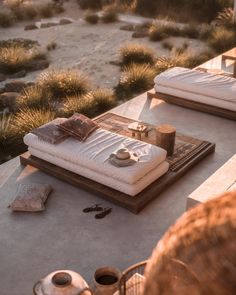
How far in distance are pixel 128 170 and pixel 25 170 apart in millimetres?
1630

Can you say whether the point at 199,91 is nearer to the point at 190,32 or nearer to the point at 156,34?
the point at 156,34

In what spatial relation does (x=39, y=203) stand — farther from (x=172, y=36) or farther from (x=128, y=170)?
(x=172, y=36)

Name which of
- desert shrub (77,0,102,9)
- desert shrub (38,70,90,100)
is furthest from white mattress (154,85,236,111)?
desert shrub (77,0,102,9)

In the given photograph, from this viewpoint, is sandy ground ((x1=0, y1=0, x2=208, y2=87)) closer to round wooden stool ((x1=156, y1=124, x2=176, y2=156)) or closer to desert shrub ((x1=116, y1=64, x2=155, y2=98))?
desert shrub ((x1=116, y1=64, x2=155, y2=98))

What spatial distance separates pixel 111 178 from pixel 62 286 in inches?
83.2

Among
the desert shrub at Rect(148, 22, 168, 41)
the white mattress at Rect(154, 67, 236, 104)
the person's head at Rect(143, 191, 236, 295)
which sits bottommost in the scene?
the desert shrub at Rect(148, 22, 168, 41)

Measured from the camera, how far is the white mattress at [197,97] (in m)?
6.86

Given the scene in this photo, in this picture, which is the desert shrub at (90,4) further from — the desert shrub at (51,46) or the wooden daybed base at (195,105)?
the wooden daybed base at (195,105)

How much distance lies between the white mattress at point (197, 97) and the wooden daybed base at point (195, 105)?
0.16 ft

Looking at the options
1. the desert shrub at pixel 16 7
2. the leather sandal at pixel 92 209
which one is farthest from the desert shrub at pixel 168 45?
the leather sandal at pixel 92 209

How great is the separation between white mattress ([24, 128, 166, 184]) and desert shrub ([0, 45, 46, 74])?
5.40 meters

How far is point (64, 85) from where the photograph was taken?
8609mm

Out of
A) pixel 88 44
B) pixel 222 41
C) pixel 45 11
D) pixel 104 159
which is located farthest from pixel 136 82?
pixel 45 11

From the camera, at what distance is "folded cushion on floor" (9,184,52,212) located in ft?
15.4
